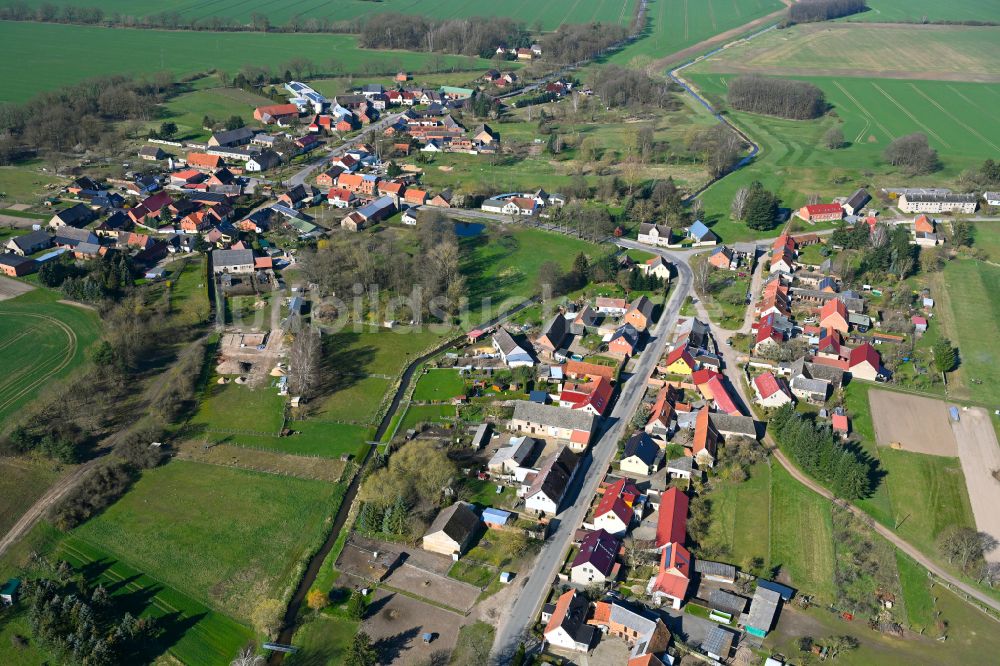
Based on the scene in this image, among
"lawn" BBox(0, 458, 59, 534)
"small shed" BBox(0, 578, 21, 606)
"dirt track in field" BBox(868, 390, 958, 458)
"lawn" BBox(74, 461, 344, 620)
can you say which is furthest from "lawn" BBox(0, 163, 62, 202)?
"dirt track in field" BBox(868, 390, 958, 458)

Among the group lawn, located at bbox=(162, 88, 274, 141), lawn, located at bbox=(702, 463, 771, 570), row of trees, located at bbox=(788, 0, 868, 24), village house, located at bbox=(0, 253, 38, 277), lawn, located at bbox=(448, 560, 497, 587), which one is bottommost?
lawn, located at bbox=(702, 463, 771, 570)

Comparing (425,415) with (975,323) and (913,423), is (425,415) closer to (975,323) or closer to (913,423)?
(913,423)

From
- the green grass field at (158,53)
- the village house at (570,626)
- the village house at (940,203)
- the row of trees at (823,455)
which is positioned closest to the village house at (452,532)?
the village house at (570,626)

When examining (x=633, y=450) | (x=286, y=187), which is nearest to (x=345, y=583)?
(x=633, y=450)

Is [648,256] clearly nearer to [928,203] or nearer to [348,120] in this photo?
[928,203]

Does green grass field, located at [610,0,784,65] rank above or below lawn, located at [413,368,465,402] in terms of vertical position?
above

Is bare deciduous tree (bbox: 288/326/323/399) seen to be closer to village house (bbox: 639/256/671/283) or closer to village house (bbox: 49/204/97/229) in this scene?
village house (bbox: 639/256/671/283)
